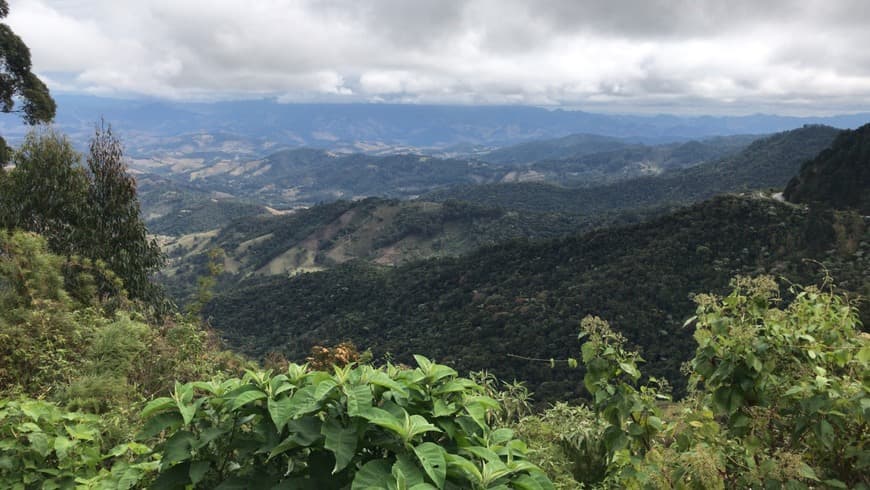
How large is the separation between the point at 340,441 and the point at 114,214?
16.9 m

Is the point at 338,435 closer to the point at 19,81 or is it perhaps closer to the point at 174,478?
the point at 174,478

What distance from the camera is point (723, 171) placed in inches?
6762

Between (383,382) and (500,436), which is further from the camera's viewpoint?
(500,436)

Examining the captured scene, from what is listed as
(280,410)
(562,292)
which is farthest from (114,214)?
(562,292)

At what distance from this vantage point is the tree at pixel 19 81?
17.6 meters

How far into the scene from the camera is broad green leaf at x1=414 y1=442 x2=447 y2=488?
1.99 metres

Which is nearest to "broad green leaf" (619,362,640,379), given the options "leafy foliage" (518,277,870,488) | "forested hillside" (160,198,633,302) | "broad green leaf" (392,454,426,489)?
"leafy foliage" (518,277,870,488)

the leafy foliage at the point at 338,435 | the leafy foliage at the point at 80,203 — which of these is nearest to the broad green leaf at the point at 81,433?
the leafy foliage at the point at 338,435

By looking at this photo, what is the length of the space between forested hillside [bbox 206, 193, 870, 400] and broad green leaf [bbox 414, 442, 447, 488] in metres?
29.6

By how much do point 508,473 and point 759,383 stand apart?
1.80 m

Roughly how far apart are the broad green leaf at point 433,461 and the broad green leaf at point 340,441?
33 centimetres

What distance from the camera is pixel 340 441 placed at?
7.11 ft

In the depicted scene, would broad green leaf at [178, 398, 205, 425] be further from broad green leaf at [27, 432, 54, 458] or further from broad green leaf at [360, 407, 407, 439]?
broad green leaf at [27, 432, 54, 458]

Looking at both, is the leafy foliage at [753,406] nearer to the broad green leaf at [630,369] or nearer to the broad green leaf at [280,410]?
the broad green leaf at [630,369]
